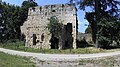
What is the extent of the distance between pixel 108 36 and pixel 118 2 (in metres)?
7.05

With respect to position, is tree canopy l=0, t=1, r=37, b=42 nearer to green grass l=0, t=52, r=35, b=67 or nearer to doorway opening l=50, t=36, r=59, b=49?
doorway opening l=50, t=36, r=59, b=49

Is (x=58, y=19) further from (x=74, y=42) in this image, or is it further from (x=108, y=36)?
(x=108, y=36)

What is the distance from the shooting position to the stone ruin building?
50.3 m

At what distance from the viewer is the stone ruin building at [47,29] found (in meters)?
50.3

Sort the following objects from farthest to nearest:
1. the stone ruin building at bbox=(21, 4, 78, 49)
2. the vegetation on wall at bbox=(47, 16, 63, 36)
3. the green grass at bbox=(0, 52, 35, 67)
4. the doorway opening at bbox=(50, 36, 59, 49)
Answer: the doorway opening at bbox=(50, 36, 59, 49), the stone ruin building at bbox=(21, 4, 78, 49), the vegetation on wall at bbox=(47, 16, 63, 36), the green grass at bbox=(0, 52, 35, 67)

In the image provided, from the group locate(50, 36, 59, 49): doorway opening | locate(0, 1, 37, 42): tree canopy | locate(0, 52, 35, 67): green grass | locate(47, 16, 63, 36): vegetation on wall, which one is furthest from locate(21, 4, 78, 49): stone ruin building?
locate(0, 1, 37, 42): tree canopy

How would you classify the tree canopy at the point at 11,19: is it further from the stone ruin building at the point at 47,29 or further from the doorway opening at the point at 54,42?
the doorway opening at the point at 54,42

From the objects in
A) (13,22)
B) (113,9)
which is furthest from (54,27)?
(13,22)

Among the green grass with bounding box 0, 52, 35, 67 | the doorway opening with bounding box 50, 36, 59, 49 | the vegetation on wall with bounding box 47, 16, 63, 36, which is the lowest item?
the doorway opening with bounding box 50, 36, 59, 49

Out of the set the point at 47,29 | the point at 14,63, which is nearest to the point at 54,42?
the point at 47,29

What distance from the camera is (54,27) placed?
49000 millimetres

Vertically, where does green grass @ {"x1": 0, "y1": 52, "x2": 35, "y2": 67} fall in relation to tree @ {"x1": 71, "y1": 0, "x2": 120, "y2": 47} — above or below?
below

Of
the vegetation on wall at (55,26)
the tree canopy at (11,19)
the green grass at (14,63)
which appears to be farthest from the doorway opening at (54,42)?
the tree canopy at (11,19)

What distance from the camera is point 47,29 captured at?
2025 inches
